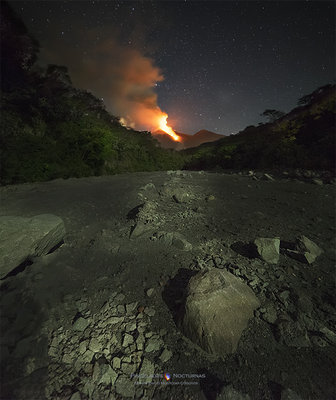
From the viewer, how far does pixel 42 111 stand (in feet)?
36.1

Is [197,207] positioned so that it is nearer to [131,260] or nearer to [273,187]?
[131,260]

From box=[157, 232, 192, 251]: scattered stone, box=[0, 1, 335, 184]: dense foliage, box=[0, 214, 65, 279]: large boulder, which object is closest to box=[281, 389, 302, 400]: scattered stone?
box=[157, 232, 192, 251]: scattered stone

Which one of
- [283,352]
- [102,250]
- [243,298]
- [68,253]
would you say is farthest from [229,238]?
[68,253]

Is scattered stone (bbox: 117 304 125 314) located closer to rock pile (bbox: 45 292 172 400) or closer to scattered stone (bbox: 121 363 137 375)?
rock pile (bbox: 45 292 172 400)

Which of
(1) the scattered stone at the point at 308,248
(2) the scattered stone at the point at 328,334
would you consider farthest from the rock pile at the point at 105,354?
(1) the scattered stone at the point at 308,248

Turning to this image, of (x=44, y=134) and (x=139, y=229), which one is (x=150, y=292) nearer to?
(x=139, y=229)

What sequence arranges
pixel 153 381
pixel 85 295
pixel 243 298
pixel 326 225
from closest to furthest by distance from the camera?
pixel 153 381, pixel 243 298, pixel 85 295, pixel 326 225

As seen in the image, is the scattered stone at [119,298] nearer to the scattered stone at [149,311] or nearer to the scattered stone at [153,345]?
the scattered stone at [149,311]

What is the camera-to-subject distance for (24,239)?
2.20 metres

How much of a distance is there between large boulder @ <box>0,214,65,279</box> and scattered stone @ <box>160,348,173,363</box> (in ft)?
6.65

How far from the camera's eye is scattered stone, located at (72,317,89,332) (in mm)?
1434

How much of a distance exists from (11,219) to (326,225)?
5.40 metres

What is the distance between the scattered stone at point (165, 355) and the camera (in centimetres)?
125

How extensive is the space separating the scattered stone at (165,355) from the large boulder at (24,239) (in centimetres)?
203
